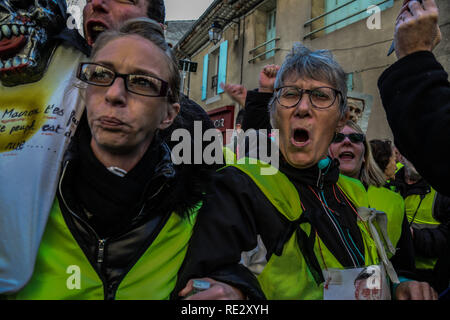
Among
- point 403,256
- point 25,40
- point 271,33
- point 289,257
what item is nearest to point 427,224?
point 403,256

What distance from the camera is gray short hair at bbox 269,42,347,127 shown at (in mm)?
1751

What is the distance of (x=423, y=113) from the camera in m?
1.10

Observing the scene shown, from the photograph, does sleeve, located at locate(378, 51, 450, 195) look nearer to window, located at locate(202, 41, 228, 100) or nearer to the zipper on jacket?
the zipper on jacket

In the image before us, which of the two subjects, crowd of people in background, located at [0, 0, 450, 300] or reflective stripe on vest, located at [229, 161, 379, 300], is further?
reflective stripe on vest, located at [229, 161, 379, 300]

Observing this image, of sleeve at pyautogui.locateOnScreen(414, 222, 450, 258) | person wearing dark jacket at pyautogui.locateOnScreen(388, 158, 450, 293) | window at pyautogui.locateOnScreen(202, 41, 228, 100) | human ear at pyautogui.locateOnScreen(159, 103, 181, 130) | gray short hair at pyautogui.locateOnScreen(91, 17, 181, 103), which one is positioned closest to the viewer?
gray short hair at pyautogui.locateOnScreen(91, 17, 181, 103)

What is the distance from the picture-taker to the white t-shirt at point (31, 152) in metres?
1.15

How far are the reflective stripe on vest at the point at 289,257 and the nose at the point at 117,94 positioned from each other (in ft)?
2.00

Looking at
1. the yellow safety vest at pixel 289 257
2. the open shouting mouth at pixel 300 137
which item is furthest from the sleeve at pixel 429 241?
the open shouting mouth at pixel 300 137

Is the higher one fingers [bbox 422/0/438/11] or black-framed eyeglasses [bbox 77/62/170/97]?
fingers [bbox 422/0/438/11]

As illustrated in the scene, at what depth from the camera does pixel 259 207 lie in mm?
1446

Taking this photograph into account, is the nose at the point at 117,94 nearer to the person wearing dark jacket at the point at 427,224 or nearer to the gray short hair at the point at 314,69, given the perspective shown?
the gray short hair at the point at 314,69

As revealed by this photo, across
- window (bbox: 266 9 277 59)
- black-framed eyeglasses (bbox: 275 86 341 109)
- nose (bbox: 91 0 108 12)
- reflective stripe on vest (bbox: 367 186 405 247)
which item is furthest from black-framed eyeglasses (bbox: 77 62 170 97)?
window (bbox: 266 9 277 59)
